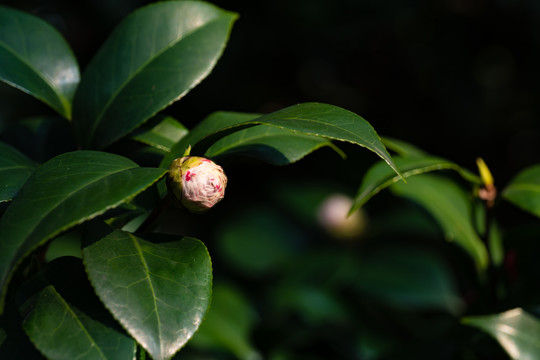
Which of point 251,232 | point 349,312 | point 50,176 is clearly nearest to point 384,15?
point 251,232

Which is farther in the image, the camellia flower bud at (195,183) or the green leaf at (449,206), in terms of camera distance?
the green leaf at (449,206)

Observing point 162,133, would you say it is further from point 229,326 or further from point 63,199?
point 229,326

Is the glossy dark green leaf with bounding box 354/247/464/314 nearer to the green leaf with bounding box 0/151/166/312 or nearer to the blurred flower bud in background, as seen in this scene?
the blurred flower bud in background

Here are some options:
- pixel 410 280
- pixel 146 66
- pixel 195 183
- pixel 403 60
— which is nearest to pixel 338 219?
pixel 410 280

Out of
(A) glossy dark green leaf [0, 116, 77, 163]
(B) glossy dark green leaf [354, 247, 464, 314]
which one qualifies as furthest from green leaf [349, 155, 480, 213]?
(B) glossy dark green leaf [354, 247, 464, 314]

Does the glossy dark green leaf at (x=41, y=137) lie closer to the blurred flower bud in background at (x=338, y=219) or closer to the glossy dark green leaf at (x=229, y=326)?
the glossy dark green leaf at (x=229, y=326)

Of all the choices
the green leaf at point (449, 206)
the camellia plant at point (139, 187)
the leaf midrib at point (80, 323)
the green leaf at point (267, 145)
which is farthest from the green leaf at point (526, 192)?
the leaf midrib at point (80, 323)
